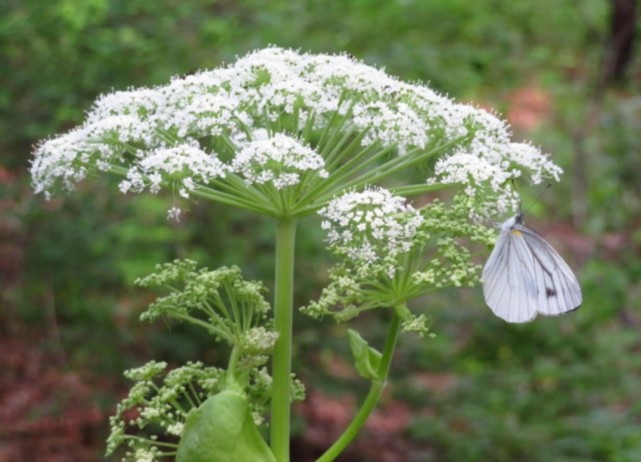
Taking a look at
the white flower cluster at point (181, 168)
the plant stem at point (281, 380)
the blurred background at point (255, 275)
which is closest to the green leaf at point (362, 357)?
the plant stem at point (281, 380)

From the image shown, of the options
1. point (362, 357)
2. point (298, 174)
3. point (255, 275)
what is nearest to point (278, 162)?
point (298, 174)

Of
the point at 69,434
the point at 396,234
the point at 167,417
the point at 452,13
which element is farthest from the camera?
the point at 69,434

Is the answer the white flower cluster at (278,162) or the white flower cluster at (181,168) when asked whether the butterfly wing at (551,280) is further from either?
the white flower cluster at (181,168)

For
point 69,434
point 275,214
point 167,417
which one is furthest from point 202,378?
point 69,434

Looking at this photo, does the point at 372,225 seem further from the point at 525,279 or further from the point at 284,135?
the point at 525,279

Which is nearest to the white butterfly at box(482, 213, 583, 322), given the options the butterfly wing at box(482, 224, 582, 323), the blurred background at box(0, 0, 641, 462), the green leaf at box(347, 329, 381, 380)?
the butterfly wing at box(482, 224, 582, 323)

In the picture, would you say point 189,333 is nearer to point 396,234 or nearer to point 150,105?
point 150,105
